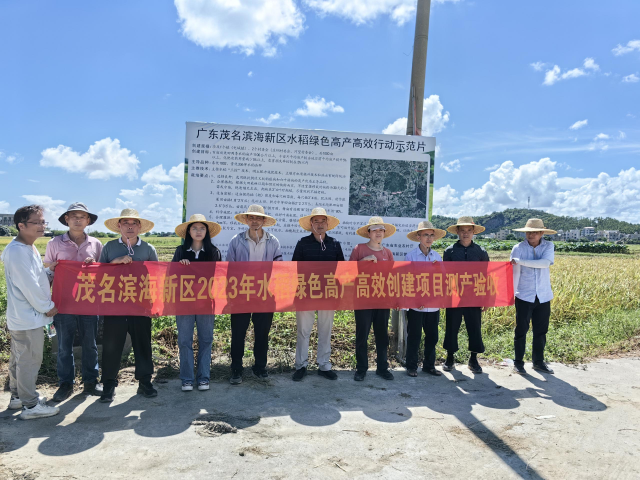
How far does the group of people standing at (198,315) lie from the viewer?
12.6ft

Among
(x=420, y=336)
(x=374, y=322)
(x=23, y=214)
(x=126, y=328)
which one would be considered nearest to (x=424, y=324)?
(x=420, y=336)

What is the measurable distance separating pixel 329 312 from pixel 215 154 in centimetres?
260

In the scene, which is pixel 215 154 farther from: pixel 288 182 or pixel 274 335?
pixel 274 335

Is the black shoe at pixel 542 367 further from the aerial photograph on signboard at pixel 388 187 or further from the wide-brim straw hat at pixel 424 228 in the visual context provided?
the aerial photograph on signboard at pixel 388 187

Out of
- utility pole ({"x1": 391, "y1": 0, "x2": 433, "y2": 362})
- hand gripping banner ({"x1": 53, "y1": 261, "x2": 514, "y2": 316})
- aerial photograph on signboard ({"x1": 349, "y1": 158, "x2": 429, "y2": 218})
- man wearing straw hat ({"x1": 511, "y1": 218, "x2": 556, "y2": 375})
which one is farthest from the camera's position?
utility pole ({"x1": 391, "y1": 0, "x2": 433, "y2": 362})

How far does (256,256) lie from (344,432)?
7.37ft

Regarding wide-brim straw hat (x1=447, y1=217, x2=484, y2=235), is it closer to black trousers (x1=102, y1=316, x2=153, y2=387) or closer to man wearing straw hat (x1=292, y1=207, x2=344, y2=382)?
man wearing straw hat (x1=292, y1=207, x2=344, y2=382)

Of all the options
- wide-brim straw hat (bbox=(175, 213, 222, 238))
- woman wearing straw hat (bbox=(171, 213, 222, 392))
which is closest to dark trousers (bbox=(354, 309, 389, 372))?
woman wearing straw hat (bbox=(171, 213, 222, 392))

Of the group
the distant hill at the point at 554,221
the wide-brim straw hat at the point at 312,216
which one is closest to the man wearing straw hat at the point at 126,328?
the wide-brim straw hat at the point at 312,216

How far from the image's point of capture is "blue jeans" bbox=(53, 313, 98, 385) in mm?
4367

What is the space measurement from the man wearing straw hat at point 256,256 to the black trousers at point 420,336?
5.80 feet

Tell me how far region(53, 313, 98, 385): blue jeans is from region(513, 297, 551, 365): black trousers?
5.04m

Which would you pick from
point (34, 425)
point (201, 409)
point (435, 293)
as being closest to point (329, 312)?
point (435, 293)

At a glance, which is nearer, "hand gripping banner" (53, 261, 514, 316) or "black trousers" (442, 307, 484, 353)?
→ "hand gripping banner" (53, 261, 514, 316)
